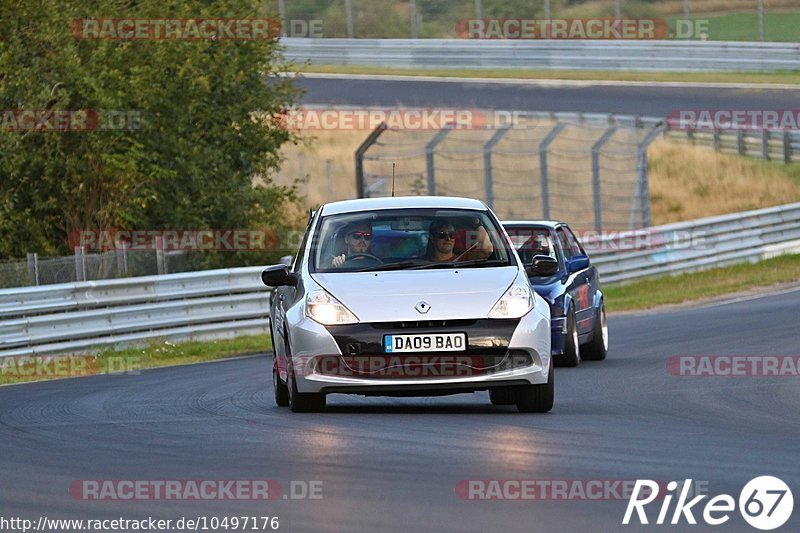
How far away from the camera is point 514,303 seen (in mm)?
11219

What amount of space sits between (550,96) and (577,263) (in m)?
26.1

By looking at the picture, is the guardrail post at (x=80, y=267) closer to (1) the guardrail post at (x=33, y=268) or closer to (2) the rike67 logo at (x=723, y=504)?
(1) the guardrail post at (x=33, y=268)

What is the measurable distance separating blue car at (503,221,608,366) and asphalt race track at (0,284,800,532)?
890 millimetres

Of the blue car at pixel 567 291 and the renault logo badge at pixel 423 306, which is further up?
the renault logo badge at pixel 423 306

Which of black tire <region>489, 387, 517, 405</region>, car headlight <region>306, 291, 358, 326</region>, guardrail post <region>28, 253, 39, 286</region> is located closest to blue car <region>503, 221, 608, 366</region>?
black tire <region>489, 387, 517, 405</region>

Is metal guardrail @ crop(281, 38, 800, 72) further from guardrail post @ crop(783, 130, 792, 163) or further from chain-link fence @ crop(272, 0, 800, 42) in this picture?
guardrail post @ crop(783, 130, 792, 163)

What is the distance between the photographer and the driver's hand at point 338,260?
11875mm

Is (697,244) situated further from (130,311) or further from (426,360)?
(426,360)

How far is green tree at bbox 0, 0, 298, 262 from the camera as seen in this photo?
78.7 ft

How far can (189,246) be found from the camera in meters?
26.2

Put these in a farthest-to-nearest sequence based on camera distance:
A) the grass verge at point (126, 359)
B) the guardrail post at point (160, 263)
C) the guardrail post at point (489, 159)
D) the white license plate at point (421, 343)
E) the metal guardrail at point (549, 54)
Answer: the metal guardrail at point (549, 54), the guardrail post at point (489, 159), the guardrail post at point (160, 263), the grass verge at point (126, 359), the white license plate at point (421, 343)

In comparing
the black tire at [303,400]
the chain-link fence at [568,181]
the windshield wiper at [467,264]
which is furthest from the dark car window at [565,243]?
the chain-link fence at [568,181]

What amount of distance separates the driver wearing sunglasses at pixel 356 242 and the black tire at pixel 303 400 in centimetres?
90

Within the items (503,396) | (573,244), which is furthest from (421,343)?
(573,244)
